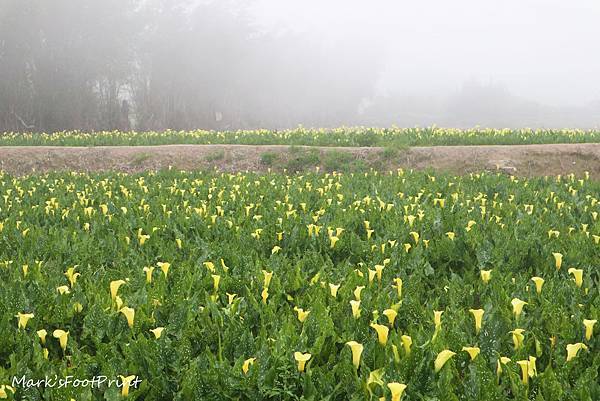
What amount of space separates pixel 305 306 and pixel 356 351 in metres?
0.96

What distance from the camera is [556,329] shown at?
2.92 metres

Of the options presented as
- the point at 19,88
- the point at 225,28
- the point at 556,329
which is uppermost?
Result: the point at 225,28

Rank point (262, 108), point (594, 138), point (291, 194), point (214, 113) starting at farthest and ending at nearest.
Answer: point (262, 108) < point (214, 113) < point (594, 138) < point (291, 194)

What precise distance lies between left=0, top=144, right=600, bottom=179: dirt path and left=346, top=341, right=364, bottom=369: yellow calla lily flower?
1031 cm

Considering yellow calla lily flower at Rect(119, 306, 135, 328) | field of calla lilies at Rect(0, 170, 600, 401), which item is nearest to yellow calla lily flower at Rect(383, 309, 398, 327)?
field of calla lilies at Rect(0, 170, 600, 401)

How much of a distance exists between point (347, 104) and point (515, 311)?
5292cm

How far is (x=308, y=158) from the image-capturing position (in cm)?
1355

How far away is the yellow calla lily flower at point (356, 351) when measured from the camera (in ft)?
8.06

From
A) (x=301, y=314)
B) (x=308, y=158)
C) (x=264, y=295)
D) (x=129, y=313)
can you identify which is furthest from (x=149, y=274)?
(x=308, y=158)

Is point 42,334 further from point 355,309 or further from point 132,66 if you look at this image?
point 132,66

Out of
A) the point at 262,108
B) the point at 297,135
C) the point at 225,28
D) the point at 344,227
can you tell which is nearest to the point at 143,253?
the point at 344,227

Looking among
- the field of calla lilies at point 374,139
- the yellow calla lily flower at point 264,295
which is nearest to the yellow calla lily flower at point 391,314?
the yellow calla lily flower at point 264,295

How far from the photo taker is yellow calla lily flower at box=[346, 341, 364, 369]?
2457 mm

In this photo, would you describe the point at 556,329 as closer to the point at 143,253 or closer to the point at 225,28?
the point at 143,253
